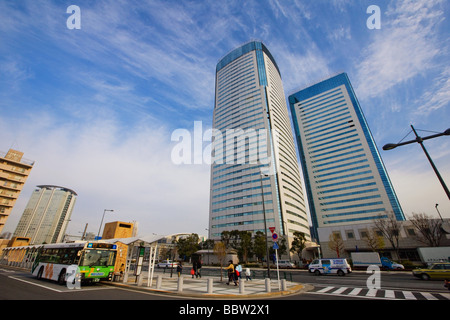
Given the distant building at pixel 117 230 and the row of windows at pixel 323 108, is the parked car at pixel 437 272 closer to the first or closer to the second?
the distant building at pixel 117 230

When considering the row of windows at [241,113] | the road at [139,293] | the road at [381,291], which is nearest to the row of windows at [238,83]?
the row of windows at [241,113]

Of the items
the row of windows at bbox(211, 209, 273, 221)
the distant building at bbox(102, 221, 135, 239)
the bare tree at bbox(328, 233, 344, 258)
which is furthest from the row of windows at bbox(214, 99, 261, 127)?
the distant building at bbox(102, 221, 135, 239)

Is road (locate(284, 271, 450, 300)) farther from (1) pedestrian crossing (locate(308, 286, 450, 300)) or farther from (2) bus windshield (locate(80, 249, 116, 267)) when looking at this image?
(2) bus windshield (locate(80, 249, 116, 267))

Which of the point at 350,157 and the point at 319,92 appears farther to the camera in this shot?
the point at 319,92

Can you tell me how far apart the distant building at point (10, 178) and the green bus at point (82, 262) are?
50953 millimetres

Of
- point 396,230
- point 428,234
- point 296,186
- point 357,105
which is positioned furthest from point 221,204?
point 357,105

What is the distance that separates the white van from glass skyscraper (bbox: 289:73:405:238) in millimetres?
68830

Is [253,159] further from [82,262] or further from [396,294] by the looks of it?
[82,262]

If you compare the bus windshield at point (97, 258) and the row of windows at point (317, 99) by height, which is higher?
the row of windows at point (317, 99)

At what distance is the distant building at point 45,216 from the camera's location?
111312mm

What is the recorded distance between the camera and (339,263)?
2125 centimetres

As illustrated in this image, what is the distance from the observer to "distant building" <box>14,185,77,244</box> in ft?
365
